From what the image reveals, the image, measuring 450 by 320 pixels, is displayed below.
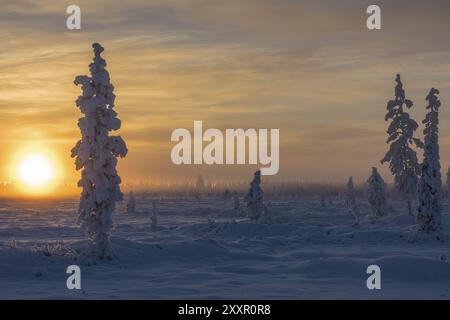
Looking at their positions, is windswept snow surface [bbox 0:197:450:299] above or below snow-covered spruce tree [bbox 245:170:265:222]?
below

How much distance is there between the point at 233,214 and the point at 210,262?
5355 cm

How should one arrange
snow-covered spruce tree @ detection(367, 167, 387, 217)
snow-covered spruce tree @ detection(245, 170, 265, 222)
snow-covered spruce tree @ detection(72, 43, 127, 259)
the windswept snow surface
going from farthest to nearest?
snow-covered spruce tree @ detection(367, 167, 387, 217)
snow-covered spruce tree @ detection(245, 170, 265, 222)
snow-covered spruce tree @ detection(72, 43, 127, 259)
the windswept snow surface

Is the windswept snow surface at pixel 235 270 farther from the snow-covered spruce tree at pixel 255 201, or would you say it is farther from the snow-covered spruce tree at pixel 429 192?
the snow-covered spruce tree at pixel 255 201

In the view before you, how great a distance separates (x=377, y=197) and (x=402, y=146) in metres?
6.32

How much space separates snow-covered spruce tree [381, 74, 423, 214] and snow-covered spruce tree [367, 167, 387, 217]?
109 inches

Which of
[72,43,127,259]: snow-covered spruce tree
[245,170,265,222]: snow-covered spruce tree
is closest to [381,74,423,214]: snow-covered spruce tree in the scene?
[245,170,265,222]: snow-covered spruce tree

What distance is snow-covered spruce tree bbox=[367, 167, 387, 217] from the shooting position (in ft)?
204

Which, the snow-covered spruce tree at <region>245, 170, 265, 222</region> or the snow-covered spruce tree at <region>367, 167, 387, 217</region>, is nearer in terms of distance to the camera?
the snow-covered spruce tree at <region>245, 170, 265, 222</region>

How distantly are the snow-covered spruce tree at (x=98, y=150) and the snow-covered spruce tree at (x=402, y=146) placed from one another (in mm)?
37755

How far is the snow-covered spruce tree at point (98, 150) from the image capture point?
27828 millimetres

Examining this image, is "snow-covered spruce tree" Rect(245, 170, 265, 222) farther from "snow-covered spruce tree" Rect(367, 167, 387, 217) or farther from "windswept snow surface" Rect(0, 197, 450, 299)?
"snow-covered spruce tree" Rect(367, 167, 387, 217)

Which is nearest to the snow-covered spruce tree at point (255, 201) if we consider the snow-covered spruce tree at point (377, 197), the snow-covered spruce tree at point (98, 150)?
the snow-covered spruce tree at point (377, 197)
